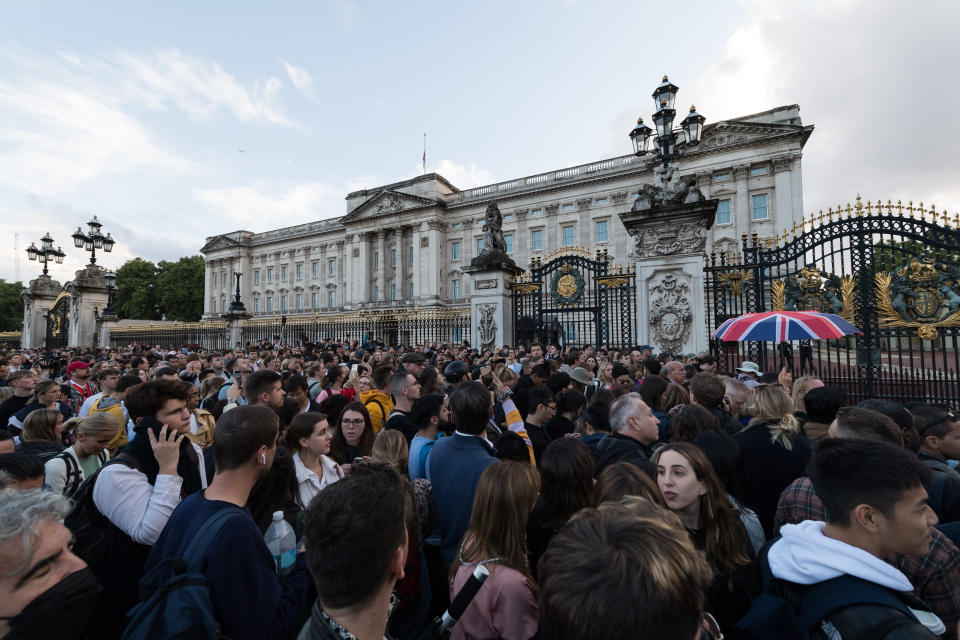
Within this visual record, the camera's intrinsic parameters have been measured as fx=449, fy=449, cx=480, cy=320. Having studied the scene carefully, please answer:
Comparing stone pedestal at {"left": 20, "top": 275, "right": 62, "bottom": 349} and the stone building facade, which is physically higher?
the stone building facade

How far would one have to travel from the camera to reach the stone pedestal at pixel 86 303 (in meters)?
23.2

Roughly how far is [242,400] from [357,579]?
5.05 m

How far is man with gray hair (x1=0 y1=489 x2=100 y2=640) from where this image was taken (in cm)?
143

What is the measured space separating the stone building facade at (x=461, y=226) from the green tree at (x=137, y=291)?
35.3 feet

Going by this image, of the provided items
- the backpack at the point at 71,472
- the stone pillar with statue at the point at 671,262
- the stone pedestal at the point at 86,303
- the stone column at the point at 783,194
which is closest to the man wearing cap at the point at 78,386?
the backpack at the point at 71,472

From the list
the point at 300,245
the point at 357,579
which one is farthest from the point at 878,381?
the point at 300,245

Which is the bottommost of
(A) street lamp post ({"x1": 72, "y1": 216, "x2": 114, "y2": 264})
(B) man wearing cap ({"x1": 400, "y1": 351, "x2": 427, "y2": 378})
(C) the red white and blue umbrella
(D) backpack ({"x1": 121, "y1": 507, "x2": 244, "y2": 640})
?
(D) backpack ({"x1": 121, "y1": 507, "x2": 244, "y2": 640})

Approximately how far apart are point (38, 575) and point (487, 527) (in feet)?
5.53

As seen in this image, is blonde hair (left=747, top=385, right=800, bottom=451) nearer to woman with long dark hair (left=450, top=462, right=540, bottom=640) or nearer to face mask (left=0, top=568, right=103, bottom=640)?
woman with long dark hair (left=450, top=462, right=540, bottom=640)

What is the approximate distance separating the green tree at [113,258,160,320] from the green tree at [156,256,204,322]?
1079 mm

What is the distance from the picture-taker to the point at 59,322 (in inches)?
996

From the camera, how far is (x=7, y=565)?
1.44 m

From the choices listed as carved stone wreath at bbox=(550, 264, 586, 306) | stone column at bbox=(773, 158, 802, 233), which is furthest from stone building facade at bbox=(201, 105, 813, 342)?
carved stone wreath at bbox=(550, 264, 586, 306)

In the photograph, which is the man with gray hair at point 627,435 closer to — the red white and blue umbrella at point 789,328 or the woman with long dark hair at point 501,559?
the woman with long dark hair at point 501,559
